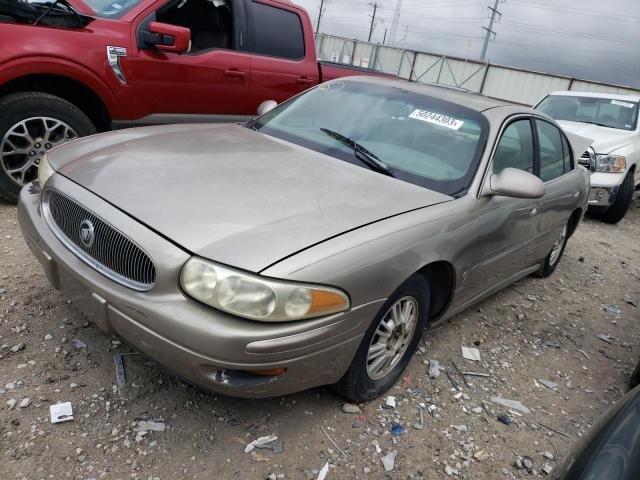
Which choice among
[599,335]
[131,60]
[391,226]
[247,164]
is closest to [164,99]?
[131,60]

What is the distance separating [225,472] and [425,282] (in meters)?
1.27

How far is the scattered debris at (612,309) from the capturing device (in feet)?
14.6

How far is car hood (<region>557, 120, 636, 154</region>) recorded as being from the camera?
690 centimetres

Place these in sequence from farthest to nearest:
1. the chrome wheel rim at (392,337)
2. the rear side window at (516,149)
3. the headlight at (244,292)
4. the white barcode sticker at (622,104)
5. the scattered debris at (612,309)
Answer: the white barcode sticker at (622,104)
the scattered debris at (612,309)
the rear side window at (516,149)
the chrome wheel rim at (392,337)
the headlight at (244,292)

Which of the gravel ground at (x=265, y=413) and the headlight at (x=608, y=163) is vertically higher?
the headlight at (x=608, y=163)

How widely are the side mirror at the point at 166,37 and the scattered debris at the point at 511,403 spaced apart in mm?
3435

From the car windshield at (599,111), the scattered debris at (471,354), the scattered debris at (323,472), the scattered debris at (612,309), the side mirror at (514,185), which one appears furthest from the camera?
the car windshield at (599,111)

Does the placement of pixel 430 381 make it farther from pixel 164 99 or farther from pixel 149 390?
pixel 164 99

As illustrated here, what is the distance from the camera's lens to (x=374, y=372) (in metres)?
2.56

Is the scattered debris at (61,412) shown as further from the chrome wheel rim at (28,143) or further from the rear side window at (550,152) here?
the rear side window at (550,152)

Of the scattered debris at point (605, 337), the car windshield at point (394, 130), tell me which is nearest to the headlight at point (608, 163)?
the scattered debris at point (605, 337)

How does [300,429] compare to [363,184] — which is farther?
[363,184]

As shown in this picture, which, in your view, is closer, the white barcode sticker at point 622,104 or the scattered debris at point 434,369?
the scattered debris at point 434,369

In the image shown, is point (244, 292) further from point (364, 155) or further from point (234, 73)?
point (234, 73)
